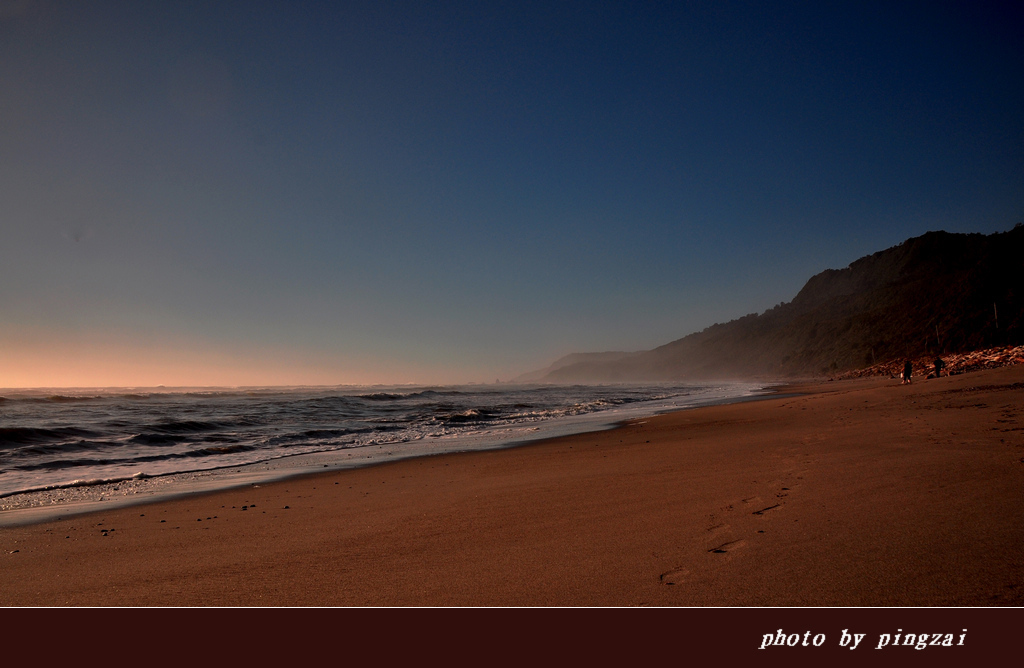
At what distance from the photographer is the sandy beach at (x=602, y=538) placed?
253 cm

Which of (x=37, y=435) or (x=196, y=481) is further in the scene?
(x=37, y=435)

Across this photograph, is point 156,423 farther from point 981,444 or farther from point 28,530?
point 981,444

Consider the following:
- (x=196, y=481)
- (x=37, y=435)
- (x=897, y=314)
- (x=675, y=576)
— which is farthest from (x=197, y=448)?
(x=897, y=314)

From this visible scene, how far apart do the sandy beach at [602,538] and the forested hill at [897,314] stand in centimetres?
4025

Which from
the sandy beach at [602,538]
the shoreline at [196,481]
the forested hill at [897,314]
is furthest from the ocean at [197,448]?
the forested hill at [897,314]

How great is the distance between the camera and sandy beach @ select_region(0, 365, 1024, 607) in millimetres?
2533

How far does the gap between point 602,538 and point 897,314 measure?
A: 240 feet

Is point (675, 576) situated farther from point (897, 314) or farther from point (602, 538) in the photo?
point (897, 314)

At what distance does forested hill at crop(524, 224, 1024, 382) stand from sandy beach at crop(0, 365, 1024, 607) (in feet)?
132

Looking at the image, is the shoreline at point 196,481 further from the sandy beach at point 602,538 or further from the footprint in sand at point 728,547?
the footprint in sand at point 728,547

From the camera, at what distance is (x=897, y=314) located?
59.7 m

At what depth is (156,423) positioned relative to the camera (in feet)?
63.7
